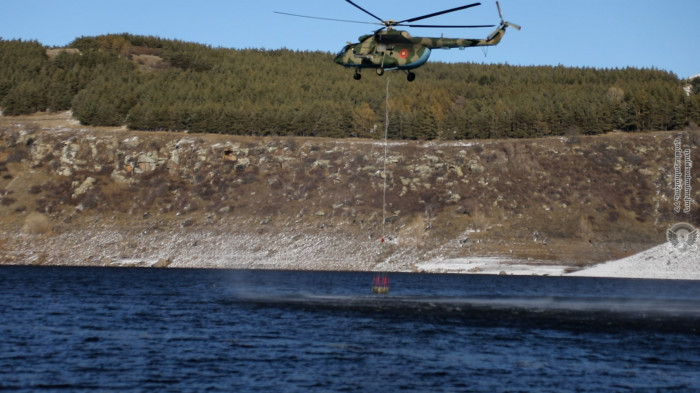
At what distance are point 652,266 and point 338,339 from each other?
69073 millimetres

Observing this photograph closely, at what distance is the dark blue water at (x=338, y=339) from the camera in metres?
35.7

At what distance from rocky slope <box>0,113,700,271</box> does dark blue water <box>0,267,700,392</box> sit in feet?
78.0

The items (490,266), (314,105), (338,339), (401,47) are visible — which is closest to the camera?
(338,339)

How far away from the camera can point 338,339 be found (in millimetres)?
47562

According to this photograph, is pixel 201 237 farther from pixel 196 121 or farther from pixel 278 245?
pixel 196 121

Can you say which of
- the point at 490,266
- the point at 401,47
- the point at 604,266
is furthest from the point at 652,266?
the point at 401,47

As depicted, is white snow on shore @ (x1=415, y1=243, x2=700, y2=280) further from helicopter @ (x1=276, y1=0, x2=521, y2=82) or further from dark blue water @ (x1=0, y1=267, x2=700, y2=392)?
helicopter @ (x1=276, y1=0, x2=521, y2=82)

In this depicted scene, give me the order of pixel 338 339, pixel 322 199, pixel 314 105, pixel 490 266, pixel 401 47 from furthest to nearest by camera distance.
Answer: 1. pixel 314 105
2. pixel 322 199
3. pixel 490 266
4. pixel 401 47
5. pixel 338 339

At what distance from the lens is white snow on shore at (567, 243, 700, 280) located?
334 ft

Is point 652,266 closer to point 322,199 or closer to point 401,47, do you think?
point 322,199

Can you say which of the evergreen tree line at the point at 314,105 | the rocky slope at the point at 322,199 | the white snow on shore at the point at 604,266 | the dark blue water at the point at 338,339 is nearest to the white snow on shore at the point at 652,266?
the white snow on shore at the point at 604,266

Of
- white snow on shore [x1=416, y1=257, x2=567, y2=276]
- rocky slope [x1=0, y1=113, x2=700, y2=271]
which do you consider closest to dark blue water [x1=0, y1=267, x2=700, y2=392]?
white snow on shore [x1=416, y1=257, x2=567, y2=276]

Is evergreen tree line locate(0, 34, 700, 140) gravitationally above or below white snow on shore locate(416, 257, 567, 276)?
above

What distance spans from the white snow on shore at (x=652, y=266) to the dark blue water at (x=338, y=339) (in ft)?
57.4
